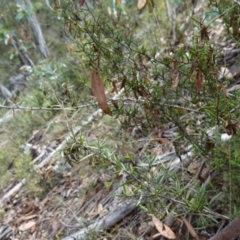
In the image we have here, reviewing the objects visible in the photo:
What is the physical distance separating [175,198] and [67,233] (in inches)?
48.1

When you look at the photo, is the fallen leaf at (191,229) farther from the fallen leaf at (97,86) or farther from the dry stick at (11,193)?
the dry stick at (11,193)

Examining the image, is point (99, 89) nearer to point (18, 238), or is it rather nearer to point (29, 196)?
point (18, 238)

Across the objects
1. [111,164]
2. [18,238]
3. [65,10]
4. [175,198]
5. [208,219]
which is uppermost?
[65,10]

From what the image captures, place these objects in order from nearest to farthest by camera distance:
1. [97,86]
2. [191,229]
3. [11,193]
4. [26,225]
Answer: [97,86] → [191,229] → [26,225] → [11,193]

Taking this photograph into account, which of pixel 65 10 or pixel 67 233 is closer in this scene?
pixel 65 10

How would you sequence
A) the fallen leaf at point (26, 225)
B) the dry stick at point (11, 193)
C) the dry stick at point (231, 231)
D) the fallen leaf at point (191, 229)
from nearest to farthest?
the dry stick at point (231, 231)
the fallen leaf at point (191, 229)
the fallen leaf at point (26, 225)
the dry stick at point (11, 193)

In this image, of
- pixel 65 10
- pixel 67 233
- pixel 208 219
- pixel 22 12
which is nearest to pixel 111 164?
pixel 208 219

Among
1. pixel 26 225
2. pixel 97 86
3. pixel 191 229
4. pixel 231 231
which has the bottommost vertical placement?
pixel 26 225

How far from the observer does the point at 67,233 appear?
Answer: 7.93 feet

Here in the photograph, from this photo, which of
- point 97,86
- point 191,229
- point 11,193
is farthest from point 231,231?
point 11,193

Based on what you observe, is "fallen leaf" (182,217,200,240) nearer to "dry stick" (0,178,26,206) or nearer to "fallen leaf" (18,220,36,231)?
"fallen leaf" (18,220,36,231)

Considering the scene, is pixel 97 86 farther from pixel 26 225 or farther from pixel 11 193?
pixel 11 193

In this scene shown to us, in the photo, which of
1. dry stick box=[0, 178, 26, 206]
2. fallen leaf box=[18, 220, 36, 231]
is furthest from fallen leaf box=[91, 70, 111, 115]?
dry stick box=[0, 178, 26, 206]

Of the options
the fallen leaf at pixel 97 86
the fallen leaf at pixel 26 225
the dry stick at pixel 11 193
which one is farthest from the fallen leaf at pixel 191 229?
the dry stick at pixel 11 193
